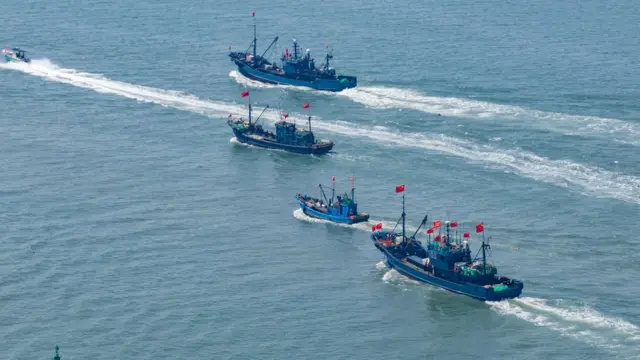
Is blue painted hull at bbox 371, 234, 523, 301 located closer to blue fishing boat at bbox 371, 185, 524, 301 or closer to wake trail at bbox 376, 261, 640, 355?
blue fishing boat at bbox 371, 185, 524, 301

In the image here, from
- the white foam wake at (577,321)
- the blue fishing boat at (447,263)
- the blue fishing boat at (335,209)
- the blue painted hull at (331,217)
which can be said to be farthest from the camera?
the blue fishing boat at (335,209)

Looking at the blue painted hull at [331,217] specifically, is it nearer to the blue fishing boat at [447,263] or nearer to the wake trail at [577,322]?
the blue fishing boat at [447,263]

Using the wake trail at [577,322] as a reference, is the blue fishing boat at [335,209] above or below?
above

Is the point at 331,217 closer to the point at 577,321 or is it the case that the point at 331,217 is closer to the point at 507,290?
the point at 507,290

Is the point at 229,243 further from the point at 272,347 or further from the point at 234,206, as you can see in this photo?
the point at 272,347

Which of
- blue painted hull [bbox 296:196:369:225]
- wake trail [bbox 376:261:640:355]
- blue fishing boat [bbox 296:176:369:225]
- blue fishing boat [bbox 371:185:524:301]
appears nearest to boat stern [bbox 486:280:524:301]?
blue fishing boat [bbox 371:185:524:301]

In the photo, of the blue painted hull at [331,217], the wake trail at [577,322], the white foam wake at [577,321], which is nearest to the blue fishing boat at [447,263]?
the wake trail at [577,322]

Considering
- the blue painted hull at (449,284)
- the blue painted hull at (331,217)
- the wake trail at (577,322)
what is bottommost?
the wake trail at (577,322)

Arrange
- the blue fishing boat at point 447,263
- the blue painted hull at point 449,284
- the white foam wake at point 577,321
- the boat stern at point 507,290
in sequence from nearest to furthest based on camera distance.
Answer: the white foam wake at point 577,321, the boat stern at point 507,290, the blue painted hull at point 449,284, the blue fishing boat at point 447,263
